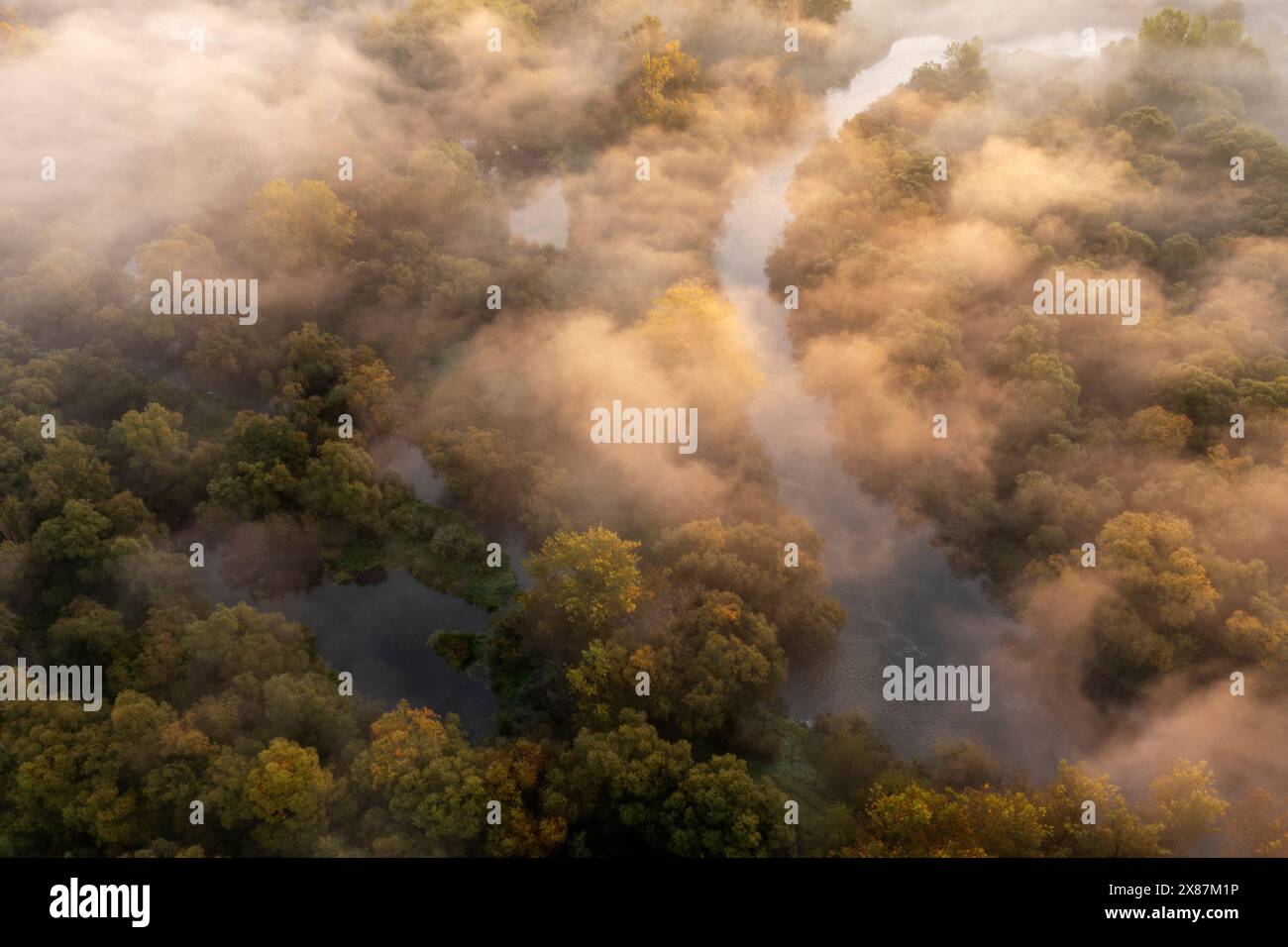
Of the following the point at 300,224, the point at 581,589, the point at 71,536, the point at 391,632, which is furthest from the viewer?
the point at 300,224

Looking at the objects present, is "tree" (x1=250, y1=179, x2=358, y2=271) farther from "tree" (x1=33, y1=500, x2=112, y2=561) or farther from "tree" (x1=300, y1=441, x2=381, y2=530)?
"tree" (x1=33, y1=500, x2=112, y2=561)

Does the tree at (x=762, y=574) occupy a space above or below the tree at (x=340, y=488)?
below

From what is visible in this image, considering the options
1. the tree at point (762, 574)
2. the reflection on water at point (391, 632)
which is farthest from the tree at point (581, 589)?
the reflection on water at point (391, 632)

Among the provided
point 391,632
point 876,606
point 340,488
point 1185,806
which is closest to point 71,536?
point 340,488

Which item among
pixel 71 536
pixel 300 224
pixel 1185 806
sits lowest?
pixel 1185 806

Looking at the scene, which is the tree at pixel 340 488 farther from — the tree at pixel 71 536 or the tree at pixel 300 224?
the tree at pixel 300 224

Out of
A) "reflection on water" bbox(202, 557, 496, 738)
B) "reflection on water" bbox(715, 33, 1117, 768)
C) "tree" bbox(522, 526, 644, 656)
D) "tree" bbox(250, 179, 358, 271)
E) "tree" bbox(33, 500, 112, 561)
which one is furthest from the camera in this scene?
"tree" bbox(250, 179, 358, 271)

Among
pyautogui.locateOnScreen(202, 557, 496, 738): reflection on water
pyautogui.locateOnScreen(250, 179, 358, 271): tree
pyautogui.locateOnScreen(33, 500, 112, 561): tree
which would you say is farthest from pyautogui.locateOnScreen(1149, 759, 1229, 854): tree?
pyautogui.locateOnScreen(250, 179, 358, 271): tree

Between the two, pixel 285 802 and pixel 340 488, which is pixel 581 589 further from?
pixel 340 488
